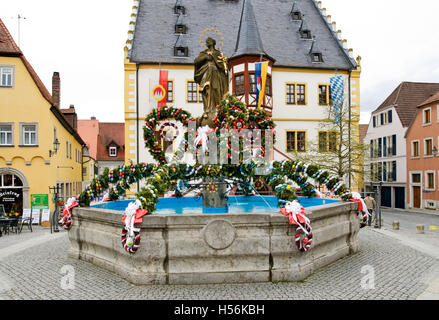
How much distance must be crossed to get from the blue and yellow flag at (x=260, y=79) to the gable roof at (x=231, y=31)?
4.00m

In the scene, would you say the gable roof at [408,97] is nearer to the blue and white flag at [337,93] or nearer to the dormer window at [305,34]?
the dormer window at [305,34]

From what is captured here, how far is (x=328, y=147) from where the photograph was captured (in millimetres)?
29453

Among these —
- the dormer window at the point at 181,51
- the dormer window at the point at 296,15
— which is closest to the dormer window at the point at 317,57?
the dormer window at the point at 296,15

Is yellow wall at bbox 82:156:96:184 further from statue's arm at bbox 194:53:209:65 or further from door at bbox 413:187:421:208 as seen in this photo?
statue's arm at bbox 194:53:209:65

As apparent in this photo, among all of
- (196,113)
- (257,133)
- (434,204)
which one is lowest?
(434,204)

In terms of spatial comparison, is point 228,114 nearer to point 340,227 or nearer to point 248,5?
point 340,227

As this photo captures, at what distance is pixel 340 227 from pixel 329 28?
101ft

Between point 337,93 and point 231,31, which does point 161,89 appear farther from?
point 337,93

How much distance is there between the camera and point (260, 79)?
27375 mm

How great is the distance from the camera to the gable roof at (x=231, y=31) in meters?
31.4

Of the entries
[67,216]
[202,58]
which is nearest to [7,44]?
[202,58]

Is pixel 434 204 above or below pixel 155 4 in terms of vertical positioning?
below

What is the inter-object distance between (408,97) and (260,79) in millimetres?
19708

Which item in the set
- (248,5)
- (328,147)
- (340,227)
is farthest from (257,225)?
(248,5)
